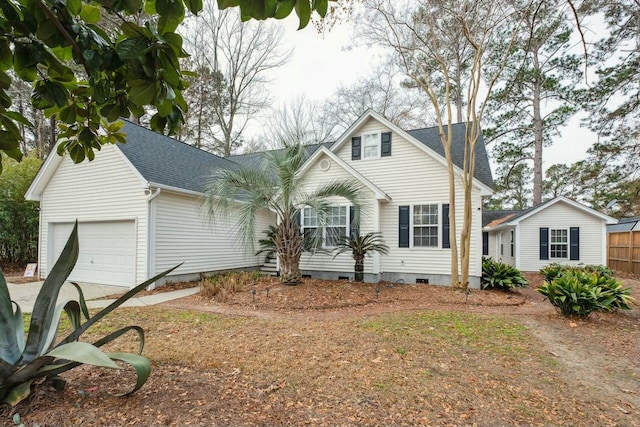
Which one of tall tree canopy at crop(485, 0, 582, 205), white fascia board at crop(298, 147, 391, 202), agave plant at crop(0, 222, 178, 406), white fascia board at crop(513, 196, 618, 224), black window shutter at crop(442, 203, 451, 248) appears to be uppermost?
tall tree canopy at crop(485, 0, 582, 205)

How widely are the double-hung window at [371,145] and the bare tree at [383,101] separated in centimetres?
752

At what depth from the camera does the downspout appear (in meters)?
8.60

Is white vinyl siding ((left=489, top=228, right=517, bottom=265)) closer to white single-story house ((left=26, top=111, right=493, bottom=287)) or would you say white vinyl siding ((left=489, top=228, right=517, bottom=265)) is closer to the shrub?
white single-story house ((left=26, top=111, right=493, bottom=287))

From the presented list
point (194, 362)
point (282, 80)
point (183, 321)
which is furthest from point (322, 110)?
point (194, 362)

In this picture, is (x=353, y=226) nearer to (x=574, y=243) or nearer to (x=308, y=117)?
(x=574, y=243)

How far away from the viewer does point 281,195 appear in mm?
8047

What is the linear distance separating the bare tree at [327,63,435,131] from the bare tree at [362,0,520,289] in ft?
24.1

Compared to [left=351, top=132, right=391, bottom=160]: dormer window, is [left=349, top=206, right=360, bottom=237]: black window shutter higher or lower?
lower

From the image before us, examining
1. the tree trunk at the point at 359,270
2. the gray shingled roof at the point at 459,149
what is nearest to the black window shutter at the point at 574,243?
the gray shingled roof at the point at 459,149

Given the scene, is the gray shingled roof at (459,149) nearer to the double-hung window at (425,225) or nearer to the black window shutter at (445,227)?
the black window shutter at (445,227)

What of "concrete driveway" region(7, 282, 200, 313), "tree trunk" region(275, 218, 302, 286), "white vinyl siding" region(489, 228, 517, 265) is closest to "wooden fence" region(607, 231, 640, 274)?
"white vinyl siding" region(489, 228, 517, 265)

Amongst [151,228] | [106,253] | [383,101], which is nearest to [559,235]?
[383,101]

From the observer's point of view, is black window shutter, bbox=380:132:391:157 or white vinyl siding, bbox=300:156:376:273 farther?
black window shutter, bbox=380:132:391:157

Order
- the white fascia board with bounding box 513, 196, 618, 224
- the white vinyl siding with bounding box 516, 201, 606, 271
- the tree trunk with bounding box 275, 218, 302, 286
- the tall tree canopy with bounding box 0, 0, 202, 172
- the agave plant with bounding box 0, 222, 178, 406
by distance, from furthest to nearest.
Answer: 1. the white vinyl siding with bounding box 516, 201, 606, 271
2. the white fascia board with bounding box 513, 196, 618, 224
3. the tree trunk with bounding box 275, 218, 302, 286
4. the agave plant with bounding box 0, 222, 178, 406
5. the tall tree canopy with bounding box 0, 0, 202, 172
